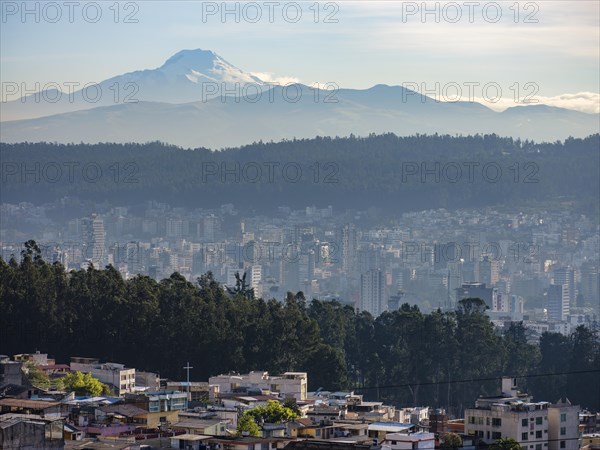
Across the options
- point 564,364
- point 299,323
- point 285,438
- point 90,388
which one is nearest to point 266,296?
point 564,364

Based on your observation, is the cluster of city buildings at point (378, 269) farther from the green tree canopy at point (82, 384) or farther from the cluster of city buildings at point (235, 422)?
the cluster of city buildings at point (235, 422)

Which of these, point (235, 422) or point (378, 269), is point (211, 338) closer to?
point (235, 422)

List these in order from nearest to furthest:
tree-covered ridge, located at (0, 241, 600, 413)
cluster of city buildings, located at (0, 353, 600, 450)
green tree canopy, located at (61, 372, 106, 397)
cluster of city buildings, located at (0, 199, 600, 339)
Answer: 1. cluster of city buildings, located at (0, 353, 600, 450)
2. green tree canopy, located at (61, 372, 106, 397)
3. tree-covered ridge, located at (0, 241, 600, 413)
4. cluster of city buildings, located at (0, 199, 600, 339)

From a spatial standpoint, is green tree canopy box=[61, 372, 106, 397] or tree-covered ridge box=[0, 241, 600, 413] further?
tree-covered ridge box=[0, 241, 600, 413]

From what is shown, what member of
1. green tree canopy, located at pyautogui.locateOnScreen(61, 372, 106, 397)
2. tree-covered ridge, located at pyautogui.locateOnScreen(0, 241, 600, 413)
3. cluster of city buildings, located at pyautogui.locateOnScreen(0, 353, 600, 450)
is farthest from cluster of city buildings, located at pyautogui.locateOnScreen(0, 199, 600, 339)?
cluster of city buildings, located at pyautogui.locateOnScreen(0, 353, 600, 450)

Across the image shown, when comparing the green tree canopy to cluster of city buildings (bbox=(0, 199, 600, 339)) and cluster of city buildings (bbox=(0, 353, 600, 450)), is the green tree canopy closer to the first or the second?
cluster of city buildings (bbox=(0, 353, 600, 450))

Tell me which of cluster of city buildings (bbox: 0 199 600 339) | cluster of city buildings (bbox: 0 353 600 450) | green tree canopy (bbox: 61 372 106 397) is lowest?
cluster of city buildings (bbox: 0 353 600 450)
